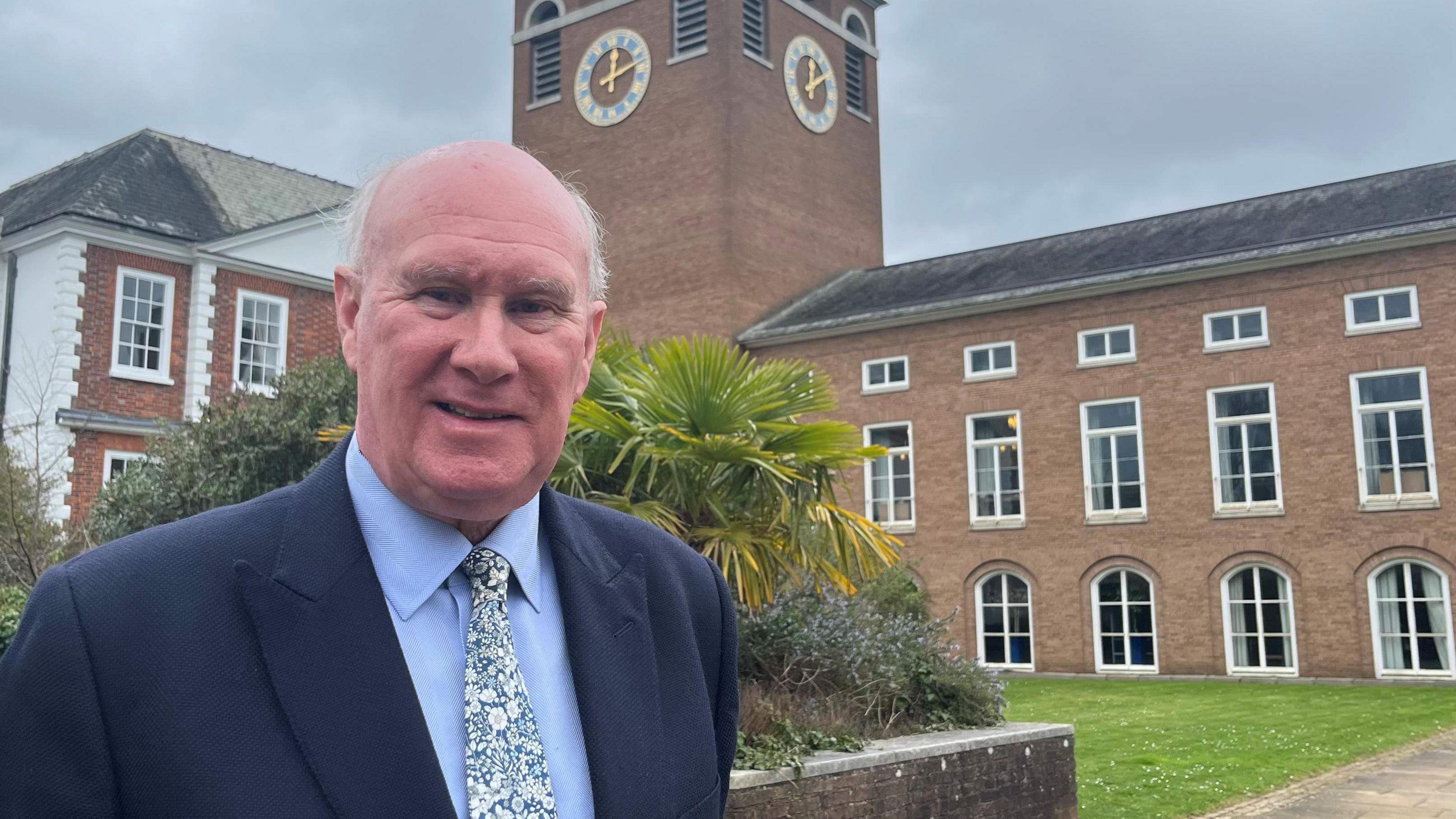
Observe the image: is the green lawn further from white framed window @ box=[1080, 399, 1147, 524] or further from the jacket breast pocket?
the jacket breast pocket

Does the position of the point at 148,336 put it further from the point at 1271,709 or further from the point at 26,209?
the point at 1271,709

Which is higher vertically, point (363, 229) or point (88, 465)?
point (88, 465)

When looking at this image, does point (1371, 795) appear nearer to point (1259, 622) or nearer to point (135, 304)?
point (1259, 622)

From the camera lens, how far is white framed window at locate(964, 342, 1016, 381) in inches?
1184

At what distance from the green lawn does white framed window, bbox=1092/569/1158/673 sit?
→ 197 cm

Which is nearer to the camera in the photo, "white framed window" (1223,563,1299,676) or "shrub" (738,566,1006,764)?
"shrub" (738,566,1006,764)

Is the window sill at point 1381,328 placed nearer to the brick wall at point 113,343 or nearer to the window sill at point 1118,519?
the window sill at point 1118,519

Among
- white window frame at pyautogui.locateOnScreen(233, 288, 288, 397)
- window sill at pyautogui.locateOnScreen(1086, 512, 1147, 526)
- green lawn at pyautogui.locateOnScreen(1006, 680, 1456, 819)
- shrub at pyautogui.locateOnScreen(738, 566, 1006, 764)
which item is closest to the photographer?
shrub at pyautogui.locateOnScreen(738, 566, 1006, 764)

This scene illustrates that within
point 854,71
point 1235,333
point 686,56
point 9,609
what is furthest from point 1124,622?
point 9,609

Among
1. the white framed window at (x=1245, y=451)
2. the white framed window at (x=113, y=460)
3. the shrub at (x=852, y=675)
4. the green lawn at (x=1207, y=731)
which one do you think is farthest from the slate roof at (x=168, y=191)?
the white framed window at (x=1245, y=451)

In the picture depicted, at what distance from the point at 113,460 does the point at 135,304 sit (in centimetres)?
283

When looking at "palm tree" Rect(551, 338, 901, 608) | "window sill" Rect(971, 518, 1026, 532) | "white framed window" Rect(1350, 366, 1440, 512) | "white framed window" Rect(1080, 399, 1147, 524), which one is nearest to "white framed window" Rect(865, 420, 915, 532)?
"window sill" Rect(971, 518, 1026, 532)

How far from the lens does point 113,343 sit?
21484 millimetres

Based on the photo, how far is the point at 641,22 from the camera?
1518 inches
